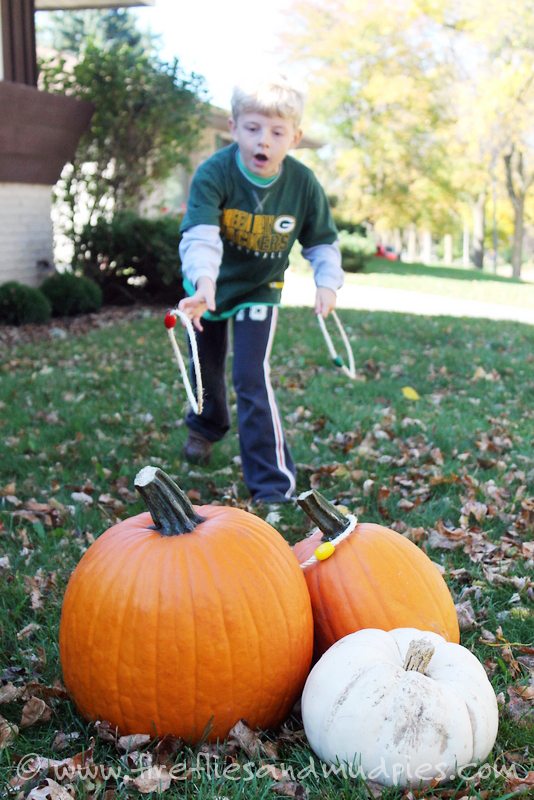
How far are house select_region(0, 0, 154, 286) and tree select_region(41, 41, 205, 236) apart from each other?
840 millimetres

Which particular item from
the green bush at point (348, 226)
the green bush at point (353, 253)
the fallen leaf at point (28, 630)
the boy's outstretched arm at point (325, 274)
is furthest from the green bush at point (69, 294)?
the green bush at point (348, 226)

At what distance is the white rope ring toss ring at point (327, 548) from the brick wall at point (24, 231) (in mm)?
9618

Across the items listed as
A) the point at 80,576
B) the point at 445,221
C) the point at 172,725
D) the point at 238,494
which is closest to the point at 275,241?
A: the point at 238,494

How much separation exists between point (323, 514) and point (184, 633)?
23.9 inches

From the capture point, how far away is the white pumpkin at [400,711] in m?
1.89

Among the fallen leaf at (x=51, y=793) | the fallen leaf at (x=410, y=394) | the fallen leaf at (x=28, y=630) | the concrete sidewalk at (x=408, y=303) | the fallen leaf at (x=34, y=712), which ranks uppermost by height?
the fallen leaf at (x=51, y=793)

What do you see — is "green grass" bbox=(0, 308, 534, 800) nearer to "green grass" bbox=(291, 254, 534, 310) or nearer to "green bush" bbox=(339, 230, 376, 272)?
"green grass" bbox=(291, 254, 534, 310)

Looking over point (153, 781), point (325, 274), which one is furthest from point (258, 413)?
point (153, 781)

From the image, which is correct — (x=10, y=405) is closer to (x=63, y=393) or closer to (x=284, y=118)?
(x=63, y=393)

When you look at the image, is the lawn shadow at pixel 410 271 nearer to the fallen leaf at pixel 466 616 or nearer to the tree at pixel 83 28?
the tree at pixel 83 28

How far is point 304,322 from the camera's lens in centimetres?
1089

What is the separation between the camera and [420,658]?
79.2 inches

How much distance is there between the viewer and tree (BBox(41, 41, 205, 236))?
42.4 feet

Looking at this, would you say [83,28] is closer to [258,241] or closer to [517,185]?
[517,185]
